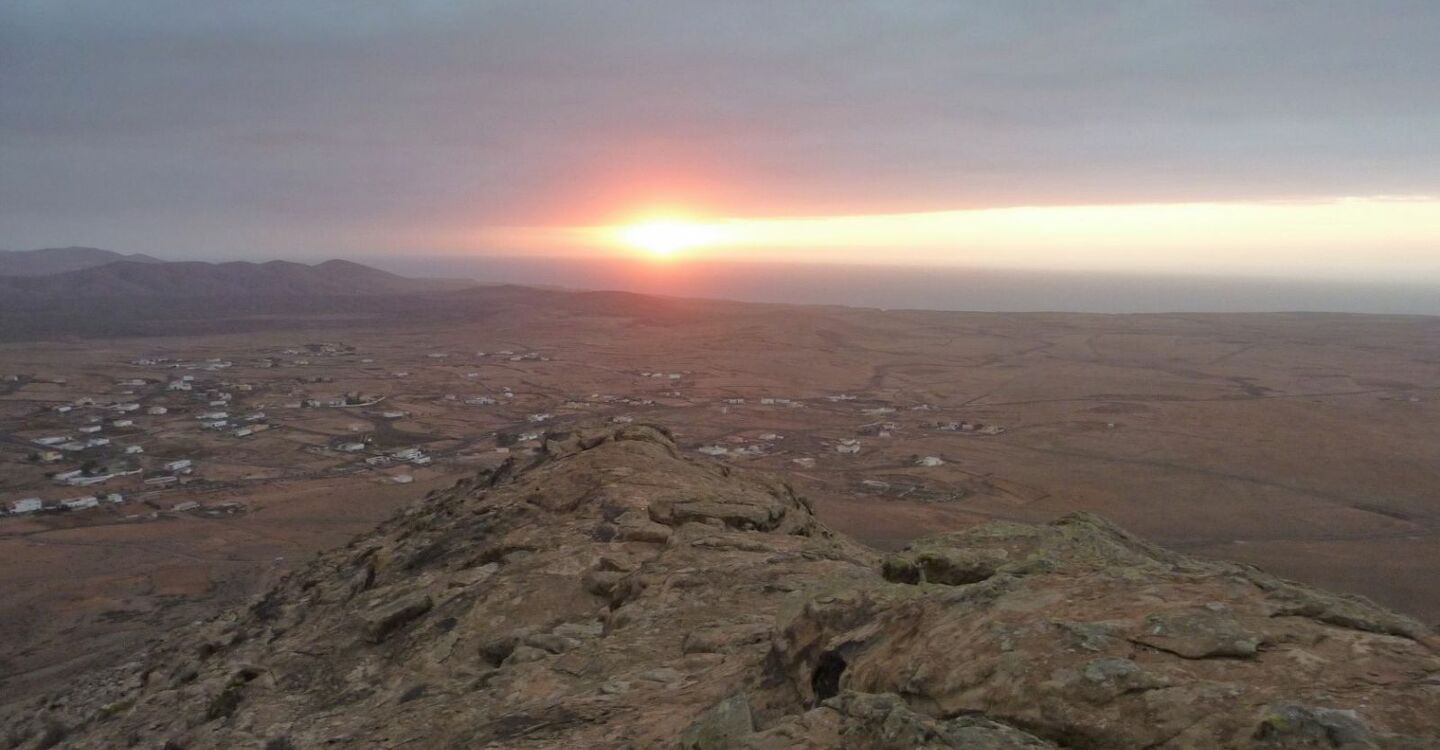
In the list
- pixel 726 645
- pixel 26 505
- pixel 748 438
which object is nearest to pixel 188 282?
pixel 26 505

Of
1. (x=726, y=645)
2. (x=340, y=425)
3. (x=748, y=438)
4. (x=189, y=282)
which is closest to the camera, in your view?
(x=726, y=645)

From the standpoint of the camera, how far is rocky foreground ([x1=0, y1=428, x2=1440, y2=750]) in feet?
15.6

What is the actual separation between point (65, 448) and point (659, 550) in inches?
1788

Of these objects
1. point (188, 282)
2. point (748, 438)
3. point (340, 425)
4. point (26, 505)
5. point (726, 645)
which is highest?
point (188, 282)

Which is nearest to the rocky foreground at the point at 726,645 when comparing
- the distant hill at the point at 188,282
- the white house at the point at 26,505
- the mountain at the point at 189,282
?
the white house at the point at 26,505

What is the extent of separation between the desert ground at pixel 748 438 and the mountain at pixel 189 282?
56.8 m

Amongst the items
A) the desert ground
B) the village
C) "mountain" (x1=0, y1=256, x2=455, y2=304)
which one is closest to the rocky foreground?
the desert ground

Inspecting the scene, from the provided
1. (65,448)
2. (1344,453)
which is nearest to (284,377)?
(65,448)

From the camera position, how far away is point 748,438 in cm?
4559

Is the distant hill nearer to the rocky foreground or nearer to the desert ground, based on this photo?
the desert ground

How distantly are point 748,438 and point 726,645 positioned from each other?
123 feet

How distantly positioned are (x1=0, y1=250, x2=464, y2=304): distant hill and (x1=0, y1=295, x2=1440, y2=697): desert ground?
5623 centimetres

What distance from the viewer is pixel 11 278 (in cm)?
13950

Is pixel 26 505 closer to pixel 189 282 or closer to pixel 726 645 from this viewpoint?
pixel 726 645
